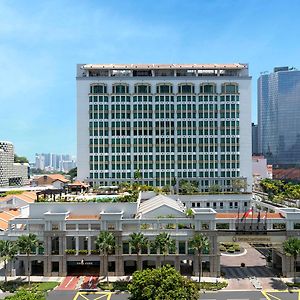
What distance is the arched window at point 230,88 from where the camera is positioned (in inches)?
5271

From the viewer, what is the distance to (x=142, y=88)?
133m

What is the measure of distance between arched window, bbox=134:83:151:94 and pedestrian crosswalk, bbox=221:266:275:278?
7725cm

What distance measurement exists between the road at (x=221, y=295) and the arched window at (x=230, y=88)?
8716 cm

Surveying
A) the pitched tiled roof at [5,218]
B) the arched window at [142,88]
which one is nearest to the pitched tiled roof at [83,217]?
the pitched tiled roof at [5,218]

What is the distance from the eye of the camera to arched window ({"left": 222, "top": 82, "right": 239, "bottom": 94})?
439 ft

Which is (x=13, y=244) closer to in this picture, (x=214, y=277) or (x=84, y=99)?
(x=214, y=277)

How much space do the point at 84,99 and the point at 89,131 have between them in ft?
38.2

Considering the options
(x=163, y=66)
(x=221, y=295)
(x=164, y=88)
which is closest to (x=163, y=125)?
(x=164, y=88)

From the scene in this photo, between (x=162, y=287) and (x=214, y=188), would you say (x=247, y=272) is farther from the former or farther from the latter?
(x=214, y=188)

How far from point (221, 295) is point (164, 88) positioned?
3474 inches

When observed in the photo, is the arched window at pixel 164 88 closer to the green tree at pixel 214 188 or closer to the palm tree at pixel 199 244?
the green tree at pixel 214 188

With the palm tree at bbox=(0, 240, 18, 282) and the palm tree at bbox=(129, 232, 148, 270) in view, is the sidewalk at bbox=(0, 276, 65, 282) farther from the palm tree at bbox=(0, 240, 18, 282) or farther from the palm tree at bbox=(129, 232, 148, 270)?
the palm tree at bbox=(129, 232, 148, 270)

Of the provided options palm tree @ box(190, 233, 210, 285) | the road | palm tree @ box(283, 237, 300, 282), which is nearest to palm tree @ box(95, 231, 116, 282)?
the road

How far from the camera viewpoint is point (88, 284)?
62094mm
